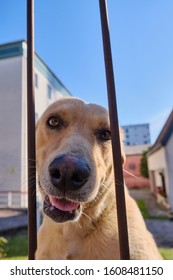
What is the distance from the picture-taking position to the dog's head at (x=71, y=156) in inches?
29.4

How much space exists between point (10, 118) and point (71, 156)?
2390 millimetres

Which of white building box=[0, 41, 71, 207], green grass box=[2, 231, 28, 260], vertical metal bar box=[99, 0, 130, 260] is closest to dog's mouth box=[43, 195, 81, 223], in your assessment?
vertical metal bar box=[99, 0, 130, 260]

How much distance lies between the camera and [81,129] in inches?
42.4

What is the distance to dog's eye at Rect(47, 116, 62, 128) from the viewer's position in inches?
44.1

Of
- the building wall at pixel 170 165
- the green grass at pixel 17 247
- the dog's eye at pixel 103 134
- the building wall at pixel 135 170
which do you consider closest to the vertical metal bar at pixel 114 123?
the dog's eye at pixel 103 134

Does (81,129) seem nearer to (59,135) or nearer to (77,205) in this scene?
(59,135)

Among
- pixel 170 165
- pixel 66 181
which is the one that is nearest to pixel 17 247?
pixel 66 181

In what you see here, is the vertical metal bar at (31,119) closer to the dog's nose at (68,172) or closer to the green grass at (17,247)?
the dog's nose at (68,172)

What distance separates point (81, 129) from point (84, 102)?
8.2 inches

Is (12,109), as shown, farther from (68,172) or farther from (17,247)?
(68,172)

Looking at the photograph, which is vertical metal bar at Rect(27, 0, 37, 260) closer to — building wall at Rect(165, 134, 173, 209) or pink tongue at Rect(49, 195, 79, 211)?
pink tongue at Rect(49, 195, 79, 211)

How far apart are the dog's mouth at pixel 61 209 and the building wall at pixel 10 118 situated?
1.97 meters

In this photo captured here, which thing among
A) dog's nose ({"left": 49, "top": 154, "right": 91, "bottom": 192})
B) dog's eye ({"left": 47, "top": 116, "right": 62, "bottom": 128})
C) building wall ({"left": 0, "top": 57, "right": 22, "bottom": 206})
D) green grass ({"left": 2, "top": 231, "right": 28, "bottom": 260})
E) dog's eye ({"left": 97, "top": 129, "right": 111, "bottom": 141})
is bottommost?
green grass ({"left": 2, "top": 231, "right": 28, "bottom": 260})

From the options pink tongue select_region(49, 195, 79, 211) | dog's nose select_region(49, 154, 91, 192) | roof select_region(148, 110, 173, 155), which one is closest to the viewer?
dog's nose select_region(49, 154, 91, 192)
